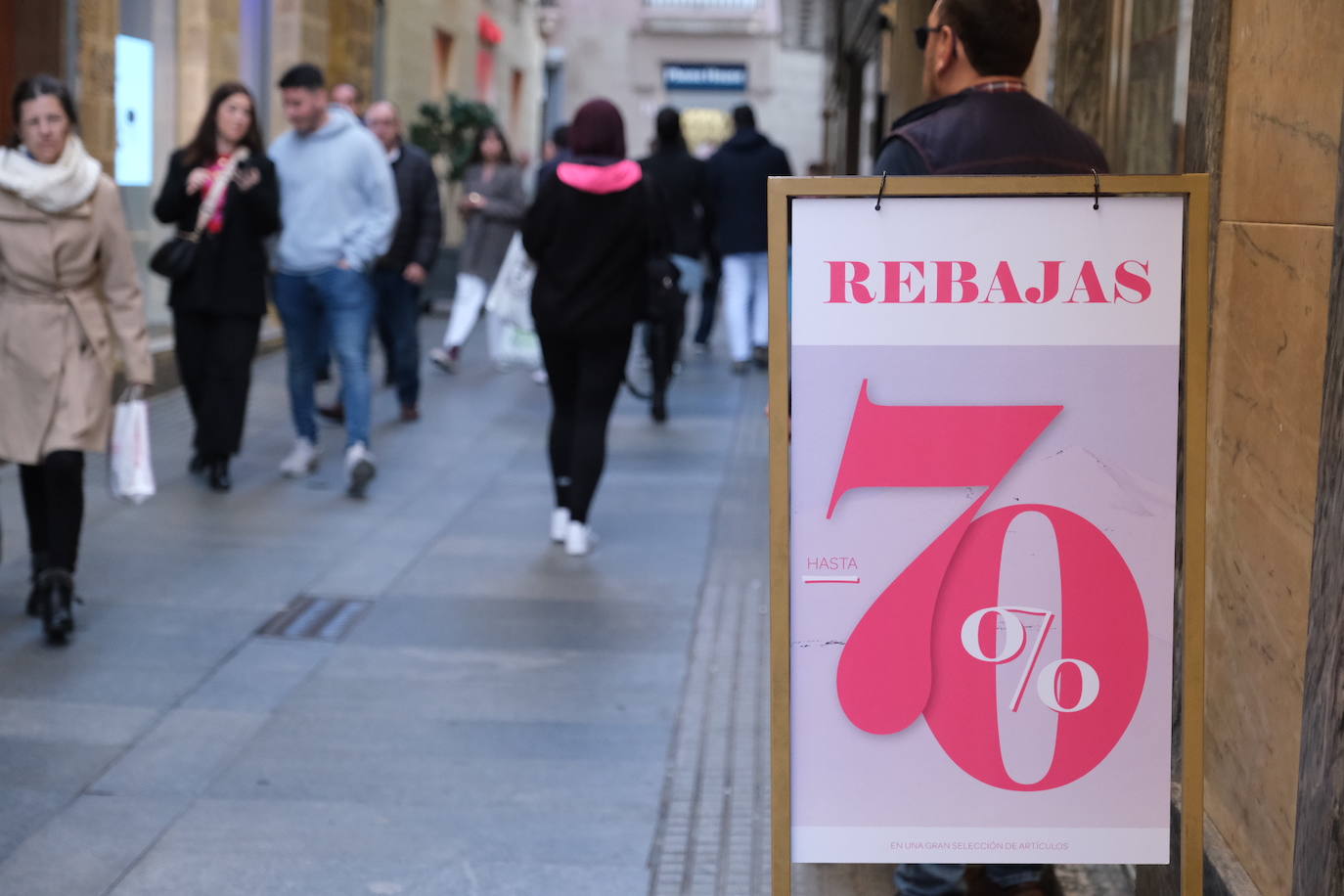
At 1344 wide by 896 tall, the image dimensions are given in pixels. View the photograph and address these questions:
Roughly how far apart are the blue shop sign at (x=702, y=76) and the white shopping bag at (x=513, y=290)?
2871cm

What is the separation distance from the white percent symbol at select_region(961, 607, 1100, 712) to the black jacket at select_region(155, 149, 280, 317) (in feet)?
19.4

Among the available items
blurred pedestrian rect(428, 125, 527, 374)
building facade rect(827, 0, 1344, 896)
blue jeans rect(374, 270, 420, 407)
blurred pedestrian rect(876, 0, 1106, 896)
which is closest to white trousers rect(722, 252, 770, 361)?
blurred pedestrian rect(428, 125, 527, 374)

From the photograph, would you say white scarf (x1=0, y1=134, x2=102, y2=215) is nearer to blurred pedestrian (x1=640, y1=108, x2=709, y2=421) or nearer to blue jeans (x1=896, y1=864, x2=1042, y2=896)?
blue jeans (x1=896, y1=864, x2=1042, y2=896)

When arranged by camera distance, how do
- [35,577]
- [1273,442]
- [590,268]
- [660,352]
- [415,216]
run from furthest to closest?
1. [660,352]
2. [415,216]
3. [590,268]
4. [35,577]
5. [1273,442]

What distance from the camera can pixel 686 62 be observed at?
39594 mm

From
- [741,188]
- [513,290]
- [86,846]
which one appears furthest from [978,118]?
[741,188]

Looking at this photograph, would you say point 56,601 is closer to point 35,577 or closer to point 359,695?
point 35,577

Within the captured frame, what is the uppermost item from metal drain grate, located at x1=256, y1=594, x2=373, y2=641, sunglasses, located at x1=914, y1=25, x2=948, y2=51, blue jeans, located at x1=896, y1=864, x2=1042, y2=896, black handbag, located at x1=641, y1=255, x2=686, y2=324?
sunglasses, located at x1=914, y1=25, x2=948, y2=51

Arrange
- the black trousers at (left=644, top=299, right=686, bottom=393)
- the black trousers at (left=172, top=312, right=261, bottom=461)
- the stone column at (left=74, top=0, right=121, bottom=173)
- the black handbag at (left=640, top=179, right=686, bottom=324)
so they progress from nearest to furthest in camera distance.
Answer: the black handbag at (left=640, top=179, right=686, bottom=324) → the black trousers at (left=172, top=312, right=261, bottom=461) → the stone column at (left=74, top=0, right=121, bottom=173) → the black trousers at (left=644, top=299, right=686, bottom=393)

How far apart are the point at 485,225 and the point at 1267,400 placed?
10.2m

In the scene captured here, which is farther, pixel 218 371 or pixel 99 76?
pixel 99 76

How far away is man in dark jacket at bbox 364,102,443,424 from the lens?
10562 mm

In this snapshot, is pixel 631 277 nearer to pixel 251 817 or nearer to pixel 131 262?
pixel 131 262

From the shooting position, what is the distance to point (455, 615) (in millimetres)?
6406
